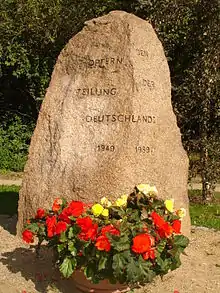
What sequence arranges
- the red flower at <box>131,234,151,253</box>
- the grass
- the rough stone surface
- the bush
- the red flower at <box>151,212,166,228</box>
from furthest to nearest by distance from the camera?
the bush → the grass → the rough stone surface → the red flower at <box>151,212,166,228</box> → the red flower at <box>131,234,151,253</box>

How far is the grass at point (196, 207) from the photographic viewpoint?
801cm

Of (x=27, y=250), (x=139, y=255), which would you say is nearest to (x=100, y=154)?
(x=27, y=250)

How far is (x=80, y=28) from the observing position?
1307 cm

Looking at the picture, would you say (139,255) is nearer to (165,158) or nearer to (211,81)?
(165,158)

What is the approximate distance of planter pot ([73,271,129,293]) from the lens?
4.44 m

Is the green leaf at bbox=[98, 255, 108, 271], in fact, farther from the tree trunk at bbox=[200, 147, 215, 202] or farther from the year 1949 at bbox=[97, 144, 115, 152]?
the tree trunk at bbox=[200, 147, 215, 202]

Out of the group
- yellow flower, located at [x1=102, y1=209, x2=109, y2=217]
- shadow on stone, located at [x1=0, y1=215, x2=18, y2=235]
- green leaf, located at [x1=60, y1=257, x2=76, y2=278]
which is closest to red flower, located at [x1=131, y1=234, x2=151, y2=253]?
yellow flower, located at [x1=102, y1=209, x2=109, y2=217]

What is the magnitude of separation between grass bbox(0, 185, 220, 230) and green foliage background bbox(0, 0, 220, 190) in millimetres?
559

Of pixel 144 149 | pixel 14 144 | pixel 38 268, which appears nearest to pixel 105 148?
pixel 144 149

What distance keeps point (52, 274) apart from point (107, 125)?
166 cm

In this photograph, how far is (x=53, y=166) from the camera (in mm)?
5875

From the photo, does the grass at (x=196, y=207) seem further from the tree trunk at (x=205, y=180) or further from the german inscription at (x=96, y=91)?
the german inscription at (x=96, y=91)

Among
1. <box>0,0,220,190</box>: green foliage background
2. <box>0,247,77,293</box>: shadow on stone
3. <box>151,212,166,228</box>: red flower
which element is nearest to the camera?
<box>151,212,166,228</box>: red flower

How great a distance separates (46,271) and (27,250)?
62cm
